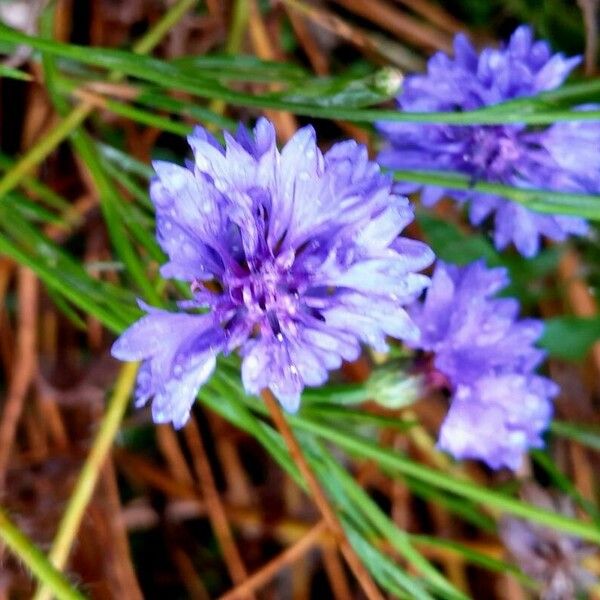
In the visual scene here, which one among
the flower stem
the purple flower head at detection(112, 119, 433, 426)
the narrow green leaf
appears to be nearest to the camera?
the purple flower head at detection(112, 119, 433, 426)

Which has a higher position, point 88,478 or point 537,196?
point 537,196

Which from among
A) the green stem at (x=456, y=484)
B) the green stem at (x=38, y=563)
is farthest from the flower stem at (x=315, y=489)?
the green stem at (x=38, y=563)

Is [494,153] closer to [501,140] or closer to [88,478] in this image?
[501,140]

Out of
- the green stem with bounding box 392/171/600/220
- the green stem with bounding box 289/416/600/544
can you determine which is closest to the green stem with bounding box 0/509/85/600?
the green stem with bounding box 289/416/600/544

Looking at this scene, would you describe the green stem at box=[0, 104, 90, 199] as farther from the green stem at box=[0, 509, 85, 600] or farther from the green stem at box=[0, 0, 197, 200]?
the green stem at box=[0, 509, 85, 600]

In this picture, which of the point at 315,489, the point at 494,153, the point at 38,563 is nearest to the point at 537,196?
the point at 494,153

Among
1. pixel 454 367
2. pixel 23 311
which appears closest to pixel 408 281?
pixel 454 367
